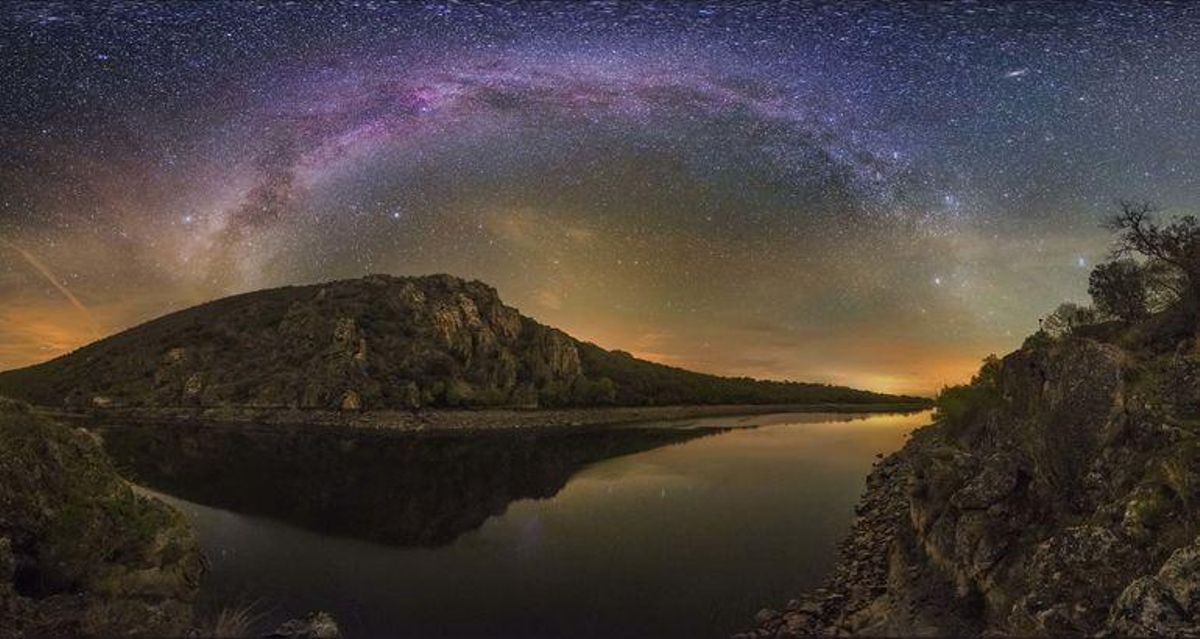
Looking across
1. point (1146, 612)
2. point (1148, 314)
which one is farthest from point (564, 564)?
point (1148, 314)

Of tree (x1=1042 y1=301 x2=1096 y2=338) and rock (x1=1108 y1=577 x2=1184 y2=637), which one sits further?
tree (x1=1042 y1=301 x2=1096 y2=338)

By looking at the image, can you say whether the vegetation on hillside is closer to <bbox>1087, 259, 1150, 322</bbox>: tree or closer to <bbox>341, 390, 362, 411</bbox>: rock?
<bbox>1087, 259, 1150, 322</bbox>: tree

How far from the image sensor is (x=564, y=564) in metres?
27.0

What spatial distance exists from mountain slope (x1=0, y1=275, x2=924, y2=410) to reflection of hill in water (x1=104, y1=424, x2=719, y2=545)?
28.5 m

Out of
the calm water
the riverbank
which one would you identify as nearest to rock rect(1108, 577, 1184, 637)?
the calm water

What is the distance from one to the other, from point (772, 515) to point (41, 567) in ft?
107

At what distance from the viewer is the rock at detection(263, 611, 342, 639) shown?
56.5ft

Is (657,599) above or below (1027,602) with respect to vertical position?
below

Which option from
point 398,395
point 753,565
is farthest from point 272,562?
point 398,395

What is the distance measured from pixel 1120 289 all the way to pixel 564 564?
40273 millimetres

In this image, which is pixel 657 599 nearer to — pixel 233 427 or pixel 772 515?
pixel 772 515

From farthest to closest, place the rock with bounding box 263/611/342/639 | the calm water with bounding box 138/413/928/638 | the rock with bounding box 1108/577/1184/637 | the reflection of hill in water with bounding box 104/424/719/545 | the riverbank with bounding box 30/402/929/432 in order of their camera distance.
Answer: the riverbank with bounding box 30/402/929/432
the reflection of hill in water with bounding box 104/424/719/545
the calm water with bounding box 138/413/928/638
the rock with bounding box 263/611/342/639
the rock with bounding box 1108/577/1184/637

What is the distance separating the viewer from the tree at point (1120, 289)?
40034mm

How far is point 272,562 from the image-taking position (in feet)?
87.8
